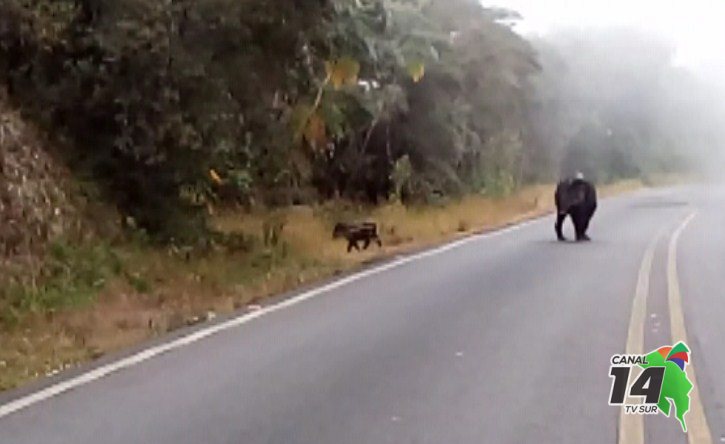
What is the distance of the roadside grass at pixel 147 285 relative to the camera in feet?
37.0

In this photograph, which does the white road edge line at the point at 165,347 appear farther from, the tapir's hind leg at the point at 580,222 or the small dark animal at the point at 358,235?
the tapir's hind leg at the point at 580,222

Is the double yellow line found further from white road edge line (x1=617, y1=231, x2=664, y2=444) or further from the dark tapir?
the dark tapir

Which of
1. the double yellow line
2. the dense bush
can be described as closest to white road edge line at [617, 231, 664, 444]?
the double yellow line

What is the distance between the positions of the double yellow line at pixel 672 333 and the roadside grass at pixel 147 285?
4.14m

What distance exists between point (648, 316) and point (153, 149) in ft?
23.4

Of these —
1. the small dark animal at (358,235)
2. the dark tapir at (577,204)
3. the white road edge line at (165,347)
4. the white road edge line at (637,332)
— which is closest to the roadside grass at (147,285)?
the small dark animal at (358,235)

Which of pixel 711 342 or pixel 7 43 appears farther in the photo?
pixel 7 43

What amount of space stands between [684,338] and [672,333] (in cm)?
30

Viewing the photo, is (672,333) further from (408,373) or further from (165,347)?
(165,347)

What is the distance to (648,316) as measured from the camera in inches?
517

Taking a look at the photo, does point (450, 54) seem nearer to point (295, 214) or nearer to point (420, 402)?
point (295, 214)

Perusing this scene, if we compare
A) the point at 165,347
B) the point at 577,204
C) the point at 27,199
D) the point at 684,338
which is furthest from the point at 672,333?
the point at 577,204

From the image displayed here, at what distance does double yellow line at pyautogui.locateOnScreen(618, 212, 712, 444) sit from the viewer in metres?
7.52

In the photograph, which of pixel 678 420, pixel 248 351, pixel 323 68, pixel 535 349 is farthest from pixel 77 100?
pixel 678 420
